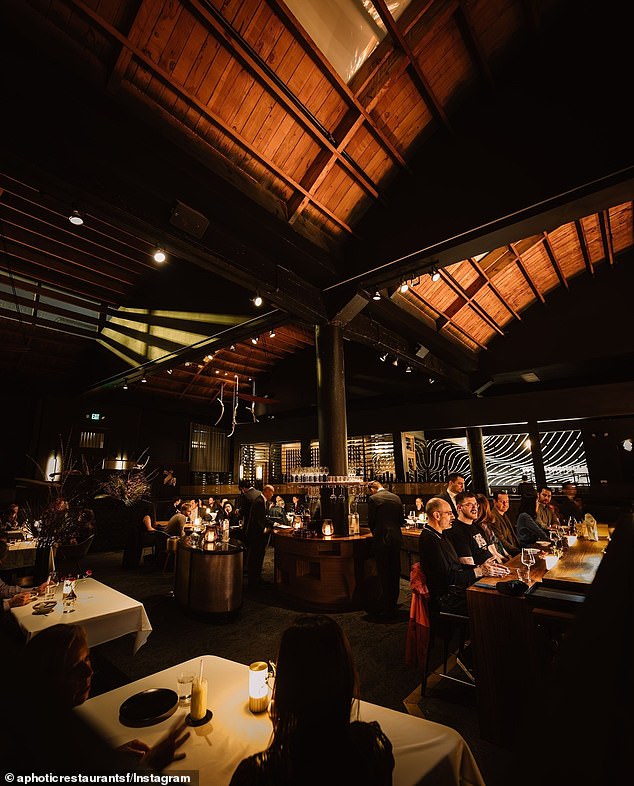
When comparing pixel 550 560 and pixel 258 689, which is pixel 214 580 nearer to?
pixel 258 689

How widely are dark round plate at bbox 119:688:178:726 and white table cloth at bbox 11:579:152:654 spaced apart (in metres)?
1.44

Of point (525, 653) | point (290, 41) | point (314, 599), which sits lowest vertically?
point (314, 599)

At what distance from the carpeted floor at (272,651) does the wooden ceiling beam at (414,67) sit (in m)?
5.83

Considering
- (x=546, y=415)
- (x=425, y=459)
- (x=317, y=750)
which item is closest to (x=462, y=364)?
(x=546, y=415)

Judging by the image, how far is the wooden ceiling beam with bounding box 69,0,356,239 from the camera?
117 inches

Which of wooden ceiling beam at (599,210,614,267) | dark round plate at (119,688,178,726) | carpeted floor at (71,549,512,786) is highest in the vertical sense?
wooden ceiling beam at (599,210,614,267)

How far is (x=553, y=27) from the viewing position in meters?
4.07

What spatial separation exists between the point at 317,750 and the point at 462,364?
30.3 ft

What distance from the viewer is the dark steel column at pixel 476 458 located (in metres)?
10.5

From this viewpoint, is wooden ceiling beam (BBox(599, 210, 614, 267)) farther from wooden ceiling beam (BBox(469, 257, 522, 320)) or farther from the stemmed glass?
the stemmed glass

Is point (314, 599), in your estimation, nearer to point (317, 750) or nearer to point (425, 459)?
point (317, 750)

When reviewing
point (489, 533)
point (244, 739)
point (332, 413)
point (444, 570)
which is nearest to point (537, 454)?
point (489, 533)

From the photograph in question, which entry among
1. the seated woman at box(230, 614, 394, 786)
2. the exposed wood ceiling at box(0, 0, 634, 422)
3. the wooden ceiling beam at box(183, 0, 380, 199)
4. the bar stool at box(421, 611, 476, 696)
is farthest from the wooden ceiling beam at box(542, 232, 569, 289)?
the seated woman at box(230, 614, 394, 786)

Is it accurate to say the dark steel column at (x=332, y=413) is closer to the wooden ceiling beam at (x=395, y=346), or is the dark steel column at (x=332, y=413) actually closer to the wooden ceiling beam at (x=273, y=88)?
the wooden ceiling beam at (x=395, y=346)
